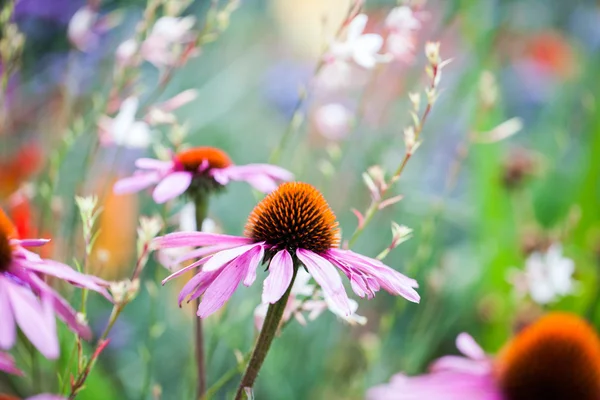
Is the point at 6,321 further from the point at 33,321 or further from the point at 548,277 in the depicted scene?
the point at 548,277

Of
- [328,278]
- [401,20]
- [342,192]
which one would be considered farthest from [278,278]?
[342,192]

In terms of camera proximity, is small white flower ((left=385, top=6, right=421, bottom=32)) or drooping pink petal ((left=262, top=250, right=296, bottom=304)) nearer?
drooping pink petal ((left=262, top=250, right=296, bottom=304))

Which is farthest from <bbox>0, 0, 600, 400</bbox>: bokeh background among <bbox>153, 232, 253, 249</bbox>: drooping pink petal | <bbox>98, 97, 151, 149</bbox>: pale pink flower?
<bbox>153, 232, 253, 249</bbox>: drooping pink petal

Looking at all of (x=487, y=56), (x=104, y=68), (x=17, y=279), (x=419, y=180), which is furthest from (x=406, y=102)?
(x=17, y=279)

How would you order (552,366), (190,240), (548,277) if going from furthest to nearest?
(548,277) → (552,366) → (190,240)

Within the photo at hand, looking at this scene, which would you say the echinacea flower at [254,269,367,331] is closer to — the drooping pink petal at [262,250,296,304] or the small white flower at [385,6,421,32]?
the drooping pink petal at [262,250,296,304]

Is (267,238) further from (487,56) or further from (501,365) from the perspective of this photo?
(487,56)
